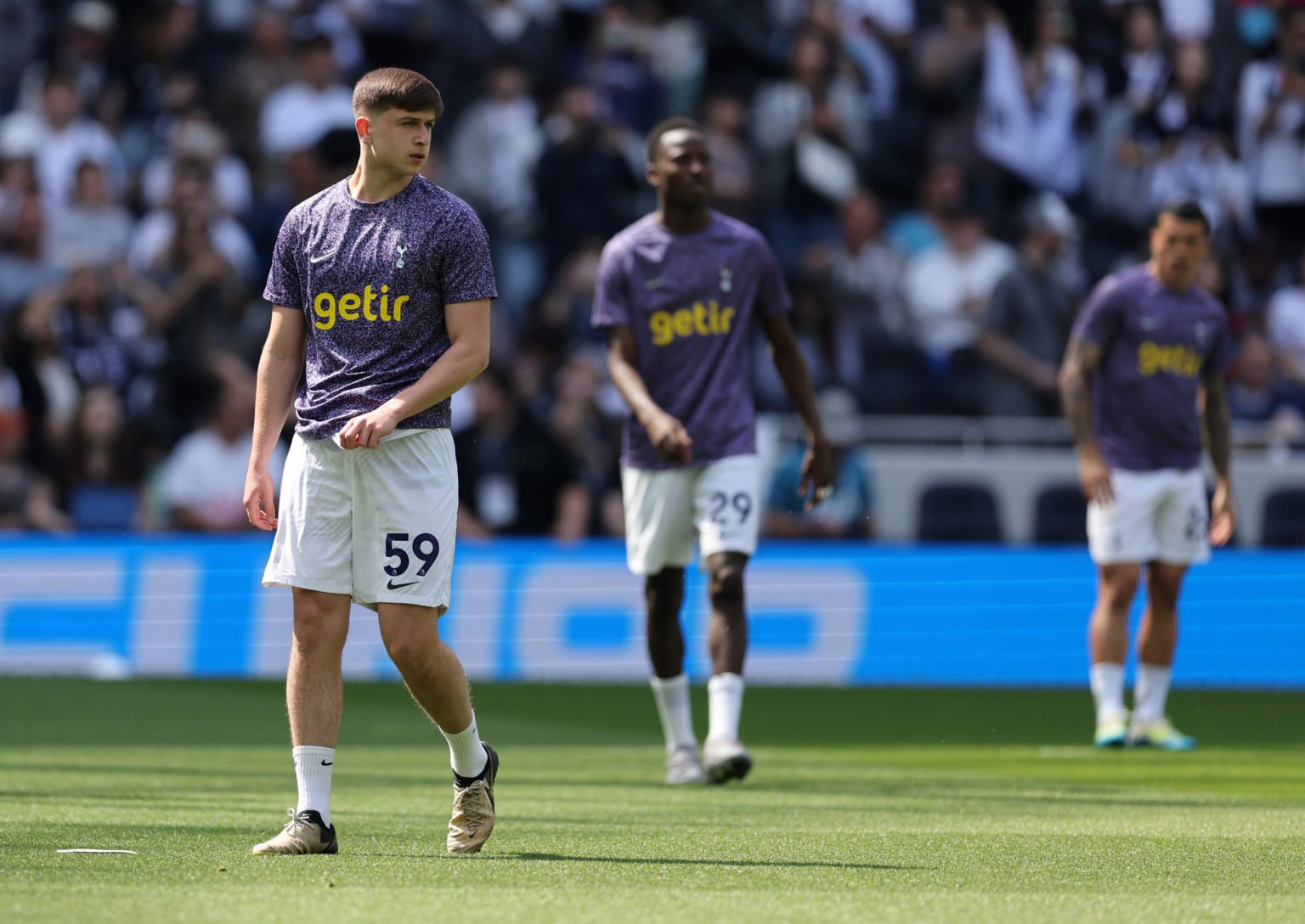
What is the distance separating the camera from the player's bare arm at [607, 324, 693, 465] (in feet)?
26.4

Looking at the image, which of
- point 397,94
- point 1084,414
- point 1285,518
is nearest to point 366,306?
point 397,94

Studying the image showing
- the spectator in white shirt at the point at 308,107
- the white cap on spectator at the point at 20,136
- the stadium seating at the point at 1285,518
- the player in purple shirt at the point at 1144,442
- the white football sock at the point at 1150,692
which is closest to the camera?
the player in purple shirt at the point at 1144,442

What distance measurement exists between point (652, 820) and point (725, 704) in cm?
148

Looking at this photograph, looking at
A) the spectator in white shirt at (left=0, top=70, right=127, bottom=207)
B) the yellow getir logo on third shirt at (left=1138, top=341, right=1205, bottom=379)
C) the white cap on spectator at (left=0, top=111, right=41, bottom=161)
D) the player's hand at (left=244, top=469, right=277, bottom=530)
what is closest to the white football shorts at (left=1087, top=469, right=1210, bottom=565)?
the yellow getir logo on third shirt at (left=1138, top=341, right=1205, bottom=379)

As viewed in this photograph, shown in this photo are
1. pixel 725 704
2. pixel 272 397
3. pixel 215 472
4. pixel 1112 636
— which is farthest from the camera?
pixel 215 472

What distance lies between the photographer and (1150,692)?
401 inches

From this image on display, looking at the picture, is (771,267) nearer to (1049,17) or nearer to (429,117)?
(429,117)

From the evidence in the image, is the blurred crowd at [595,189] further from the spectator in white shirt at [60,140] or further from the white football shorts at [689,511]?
the white football shorts at [689,511]

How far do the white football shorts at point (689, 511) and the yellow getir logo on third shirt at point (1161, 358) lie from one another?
252cm

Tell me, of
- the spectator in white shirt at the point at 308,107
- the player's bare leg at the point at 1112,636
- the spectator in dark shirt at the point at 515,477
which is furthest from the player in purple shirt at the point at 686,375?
the spectator in white shirt at the point at 308,107

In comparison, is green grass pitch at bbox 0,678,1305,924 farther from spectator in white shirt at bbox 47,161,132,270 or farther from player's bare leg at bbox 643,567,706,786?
spectator in white shirt at bbox 47,161,132,270

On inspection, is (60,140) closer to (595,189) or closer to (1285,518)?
(595,189)

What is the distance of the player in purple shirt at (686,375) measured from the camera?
8469mm

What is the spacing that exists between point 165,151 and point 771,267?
367 inches
